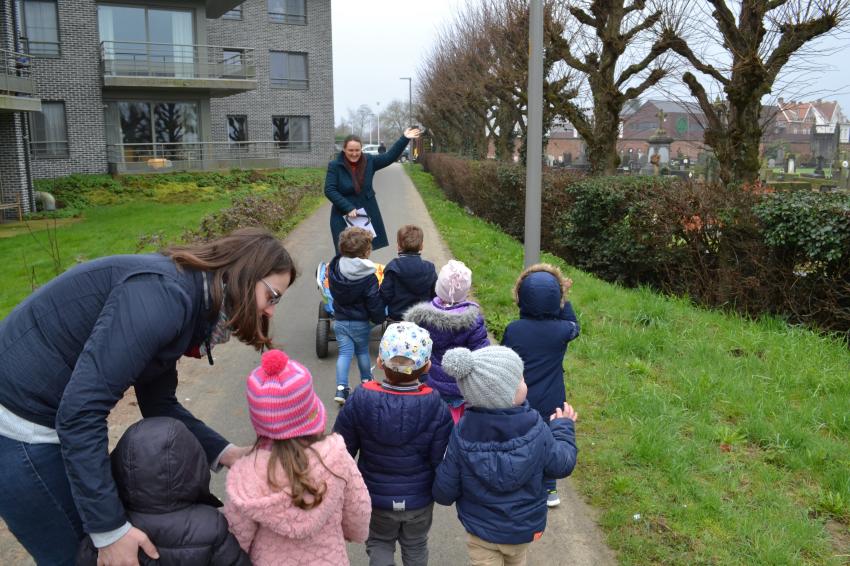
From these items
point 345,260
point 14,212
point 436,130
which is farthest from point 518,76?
point 436,130

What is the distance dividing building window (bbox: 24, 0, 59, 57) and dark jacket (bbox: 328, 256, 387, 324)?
27751mm

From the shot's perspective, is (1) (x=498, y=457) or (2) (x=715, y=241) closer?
(1) (x=498, y=457)

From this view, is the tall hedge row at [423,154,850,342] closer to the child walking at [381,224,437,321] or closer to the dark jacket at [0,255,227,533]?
the child walking at [381,224,437,321]

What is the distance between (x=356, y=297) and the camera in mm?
5344

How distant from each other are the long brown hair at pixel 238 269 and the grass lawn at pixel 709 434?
2.45 meters

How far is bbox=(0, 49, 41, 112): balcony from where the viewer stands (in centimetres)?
1739

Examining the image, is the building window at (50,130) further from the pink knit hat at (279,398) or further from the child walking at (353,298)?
the pink knit hat at (279,398)

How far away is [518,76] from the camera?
20.6 m

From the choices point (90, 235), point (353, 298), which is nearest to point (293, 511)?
point (353, 298)

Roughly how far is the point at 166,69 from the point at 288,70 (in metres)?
10.4

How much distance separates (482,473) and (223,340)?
45.1 inches

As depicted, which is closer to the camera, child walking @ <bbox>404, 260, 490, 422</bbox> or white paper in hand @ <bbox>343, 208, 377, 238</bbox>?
child walking @ <bbox>404, 260, 490, 422</bbox>

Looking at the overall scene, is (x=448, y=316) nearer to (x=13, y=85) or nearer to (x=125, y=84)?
(x=13, y=85)

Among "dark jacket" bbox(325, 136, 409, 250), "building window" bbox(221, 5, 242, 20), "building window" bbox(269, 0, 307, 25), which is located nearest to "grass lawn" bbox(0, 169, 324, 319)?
"dark jacket" bbox(325, 136, 409, 250)
